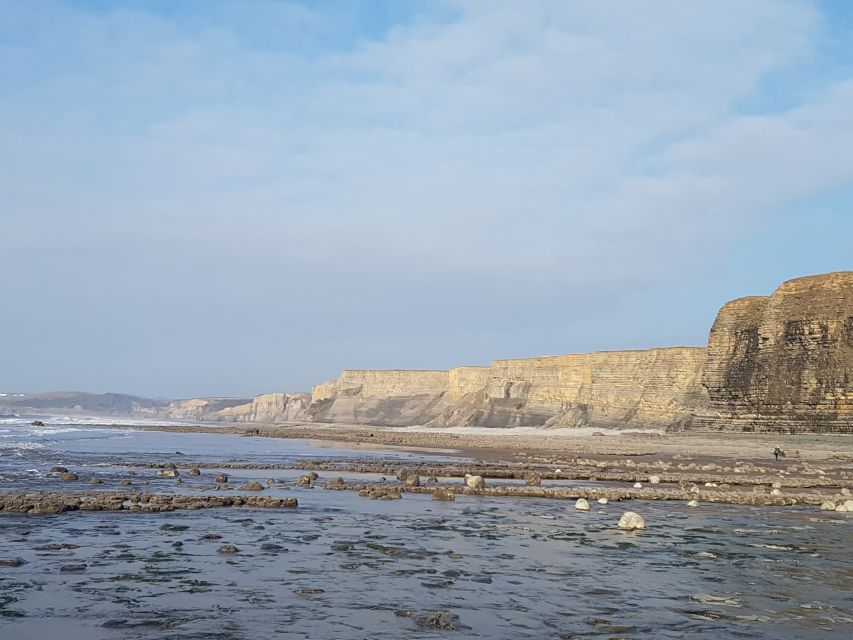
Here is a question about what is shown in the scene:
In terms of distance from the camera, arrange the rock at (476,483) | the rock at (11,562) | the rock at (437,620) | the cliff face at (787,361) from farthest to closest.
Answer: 1. the cliff face at (787,361)
2. the rock at (476,483)
3. the rock at (11,562)
4. the rock at (437,620)

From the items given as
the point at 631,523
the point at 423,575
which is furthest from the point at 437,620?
the point at 631,523

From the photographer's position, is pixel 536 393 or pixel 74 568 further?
pixel 536 393

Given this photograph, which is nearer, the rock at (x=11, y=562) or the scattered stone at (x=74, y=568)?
the scattered stone at (x=74, y=568)

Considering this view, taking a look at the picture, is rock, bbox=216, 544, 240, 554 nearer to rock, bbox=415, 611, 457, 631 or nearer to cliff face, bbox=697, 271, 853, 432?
rock, bbox=415, 611, 457, 631

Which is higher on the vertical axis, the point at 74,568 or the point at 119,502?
the point at 74,568

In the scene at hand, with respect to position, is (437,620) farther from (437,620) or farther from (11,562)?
(11,562)

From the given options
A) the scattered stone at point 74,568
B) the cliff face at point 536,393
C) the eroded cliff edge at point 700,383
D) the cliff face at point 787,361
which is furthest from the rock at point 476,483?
the cliff face at point 536,393

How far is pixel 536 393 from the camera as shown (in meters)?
88.0

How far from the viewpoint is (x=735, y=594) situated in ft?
33.8

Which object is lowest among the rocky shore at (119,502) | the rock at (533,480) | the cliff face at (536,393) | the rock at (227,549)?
the rock at (533,480)

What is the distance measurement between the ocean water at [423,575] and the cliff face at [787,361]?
3337cm

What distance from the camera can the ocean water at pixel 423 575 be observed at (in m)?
8.52

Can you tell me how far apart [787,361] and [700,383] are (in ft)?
49.3

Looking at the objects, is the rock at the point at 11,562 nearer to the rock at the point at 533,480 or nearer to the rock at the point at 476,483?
the rock at the point at 476,483
